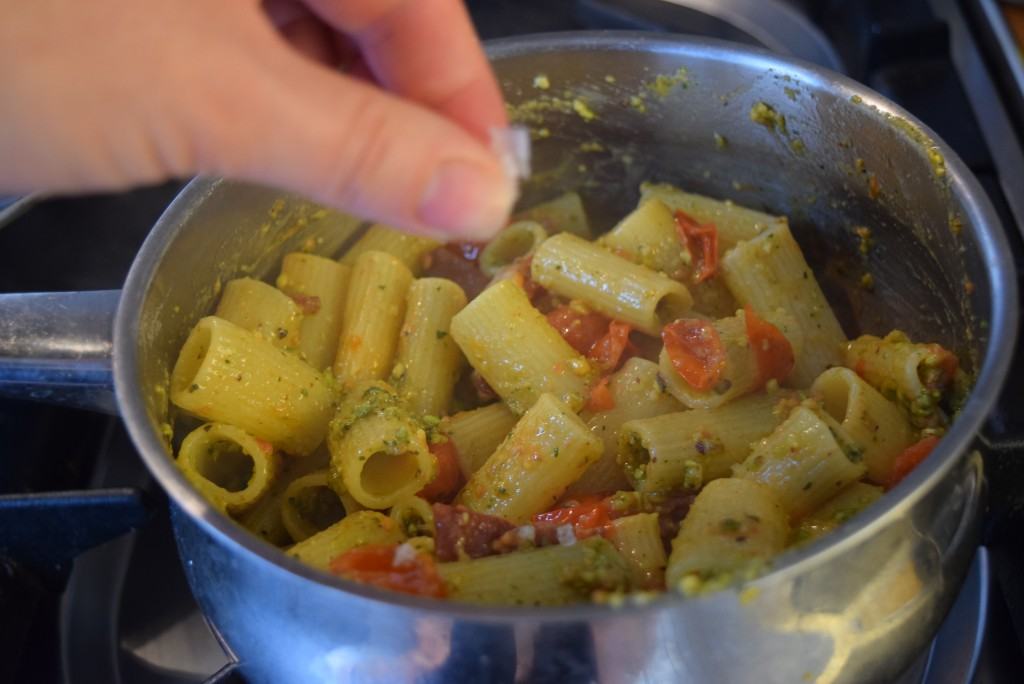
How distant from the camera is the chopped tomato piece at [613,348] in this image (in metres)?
1.53

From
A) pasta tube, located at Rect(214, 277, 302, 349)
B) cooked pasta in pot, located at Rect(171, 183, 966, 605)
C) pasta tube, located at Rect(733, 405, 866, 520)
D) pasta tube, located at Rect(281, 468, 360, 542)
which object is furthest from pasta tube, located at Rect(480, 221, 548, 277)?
pasta tube, located at Rect(733, 405, 866, 520)

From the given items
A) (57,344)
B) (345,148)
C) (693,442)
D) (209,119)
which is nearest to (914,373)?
(693,442)

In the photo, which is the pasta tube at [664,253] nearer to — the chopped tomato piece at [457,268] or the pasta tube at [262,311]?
the chopped tomato piece at [457,268]

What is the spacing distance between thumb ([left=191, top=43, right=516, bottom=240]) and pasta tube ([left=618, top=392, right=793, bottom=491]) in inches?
19.1

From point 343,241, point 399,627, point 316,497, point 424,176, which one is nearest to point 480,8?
point 343,241

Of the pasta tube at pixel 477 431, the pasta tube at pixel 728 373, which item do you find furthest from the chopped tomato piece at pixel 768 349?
the pasta tube at pixel 477 431

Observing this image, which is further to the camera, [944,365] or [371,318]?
[371,318]

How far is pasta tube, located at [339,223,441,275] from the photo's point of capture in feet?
5.48

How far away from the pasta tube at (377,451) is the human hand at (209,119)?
41 centimetres

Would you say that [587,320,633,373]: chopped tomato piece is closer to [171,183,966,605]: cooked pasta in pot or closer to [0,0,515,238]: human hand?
[171,183,966,605]: cooked pasta in pot

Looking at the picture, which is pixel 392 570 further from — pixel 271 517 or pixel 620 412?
pixel 620 412

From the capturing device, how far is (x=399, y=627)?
3.06 feet

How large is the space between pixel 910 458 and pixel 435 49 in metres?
0.75

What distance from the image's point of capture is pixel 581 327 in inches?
61.4
